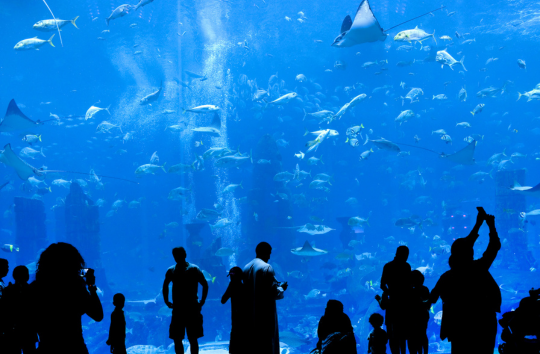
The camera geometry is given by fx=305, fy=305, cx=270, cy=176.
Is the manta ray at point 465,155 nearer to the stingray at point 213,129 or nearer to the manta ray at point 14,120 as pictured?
the stingray at point 213,129

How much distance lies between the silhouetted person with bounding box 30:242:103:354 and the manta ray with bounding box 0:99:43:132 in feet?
28.5

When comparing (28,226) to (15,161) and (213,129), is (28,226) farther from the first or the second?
(213,129)

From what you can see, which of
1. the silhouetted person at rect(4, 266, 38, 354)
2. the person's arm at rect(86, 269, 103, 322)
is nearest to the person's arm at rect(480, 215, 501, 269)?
the person's arm at rect(86, 269, 103, 322)

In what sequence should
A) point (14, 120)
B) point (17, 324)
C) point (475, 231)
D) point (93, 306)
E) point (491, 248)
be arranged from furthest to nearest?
point (14, 120) < point (17, 324) < point (475, 231) < point (491, 248) < point (93, 306)

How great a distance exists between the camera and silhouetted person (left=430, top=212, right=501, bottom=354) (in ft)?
6.46

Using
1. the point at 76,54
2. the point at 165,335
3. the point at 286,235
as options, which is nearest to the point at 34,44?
the point at 165,335

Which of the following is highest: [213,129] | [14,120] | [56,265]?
[213,129]

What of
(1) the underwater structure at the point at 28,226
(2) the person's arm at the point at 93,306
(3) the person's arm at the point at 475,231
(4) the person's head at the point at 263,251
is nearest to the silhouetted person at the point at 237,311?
(4) the person's head at the point at 263,251

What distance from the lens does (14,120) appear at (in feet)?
29.8

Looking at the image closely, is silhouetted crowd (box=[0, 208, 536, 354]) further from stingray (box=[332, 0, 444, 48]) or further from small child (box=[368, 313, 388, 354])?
stingray (box=[332, 0, 444, 48])

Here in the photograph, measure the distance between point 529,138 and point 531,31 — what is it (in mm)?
25635

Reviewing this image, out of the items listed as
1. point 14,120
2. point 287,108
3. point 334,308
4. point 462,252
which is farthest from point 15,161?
point 287,108

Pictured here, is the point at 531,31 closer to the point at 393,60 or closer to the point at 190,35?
the point at 393,60

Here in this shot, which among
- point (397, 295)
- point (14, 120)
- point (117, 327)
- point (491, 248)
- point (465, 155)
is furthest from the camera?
point (465, 155)
